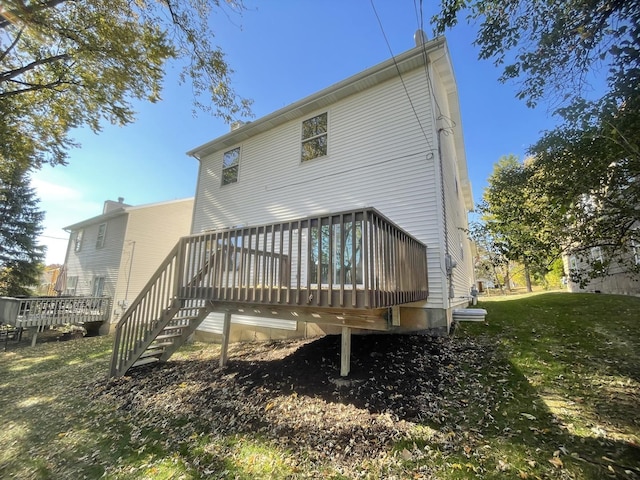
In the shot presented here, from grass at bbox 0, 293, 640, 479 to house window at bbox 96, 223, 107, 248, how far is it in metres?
12.4

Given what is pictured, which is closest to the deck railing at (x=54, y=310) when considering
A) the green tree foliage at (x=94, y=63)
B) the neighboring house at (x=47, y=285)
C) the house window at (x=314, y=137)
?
the green tree foliage at (x=94, y=63)

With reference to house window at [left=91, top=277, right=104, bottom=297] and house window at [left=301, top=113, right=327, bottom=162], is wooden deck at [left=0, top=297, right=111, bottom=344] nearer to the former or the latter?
house window at [left=91, top=277, right=104, bottom=297]

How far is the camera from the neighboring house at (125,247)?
14.9 m

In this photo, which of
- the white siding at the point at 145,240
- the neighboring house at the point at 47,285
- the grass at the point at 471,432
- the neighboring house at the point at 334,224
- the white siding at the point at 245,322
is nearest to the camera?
the grass at the point at 471,432

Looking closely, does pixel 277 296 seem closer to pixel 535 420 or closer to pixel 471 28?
pixel 535 420

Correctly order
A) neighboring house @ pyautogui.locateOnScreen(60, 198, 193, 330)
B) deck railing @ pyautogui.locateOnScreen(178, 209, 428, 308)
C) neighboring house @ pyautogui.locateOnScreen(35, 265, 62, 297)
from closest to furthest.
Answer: deck railing @ pyautogui.locateOnScreen(178, 209, 428, 308)
neighboring house @ pyautogui.locateOnScreen(60, 198, 193, 330)
neighboring house @ pyautogui.locateOnScreen(35, 265, 62, 297)

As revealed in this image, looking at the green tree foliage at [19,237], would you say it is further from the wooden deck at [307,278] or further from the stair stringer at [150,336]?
the stair stringer at [150,336]

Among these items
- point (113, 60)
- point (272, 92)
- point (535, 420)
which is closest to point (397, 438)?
point (535, 420)

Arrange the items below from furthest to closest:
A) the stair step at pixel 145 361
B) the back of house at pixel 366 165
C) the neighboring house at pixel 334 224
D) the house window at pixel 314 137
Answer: the house window at pixel 314 137, the stair step at pixel 145 361, the back of house at pixel 366 165, the neighboring house at pixel 334 224

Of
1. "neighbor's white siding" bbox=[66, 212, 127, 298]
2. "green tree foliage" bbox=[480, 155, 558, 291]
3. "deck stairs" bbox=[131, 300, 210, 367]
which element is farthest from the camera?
"neighbor's white siding" bbox=[66, 212, 127, 298]

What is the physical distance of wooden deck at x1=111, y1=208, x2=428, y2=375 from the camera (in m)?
3.69

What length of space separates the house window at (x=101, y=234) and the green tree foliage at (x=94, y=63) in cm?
818

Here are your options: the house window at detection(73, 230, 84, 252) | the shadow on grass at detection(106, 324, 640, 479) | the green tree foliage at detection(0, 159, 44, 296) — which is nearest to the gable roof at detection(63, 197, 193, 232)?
the house window at detection(73, 230, 84, 252)

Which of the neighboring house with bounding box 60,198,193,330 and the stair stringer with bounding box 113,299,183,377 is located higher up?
the neighboring house with bounding box 60,198,193,330
